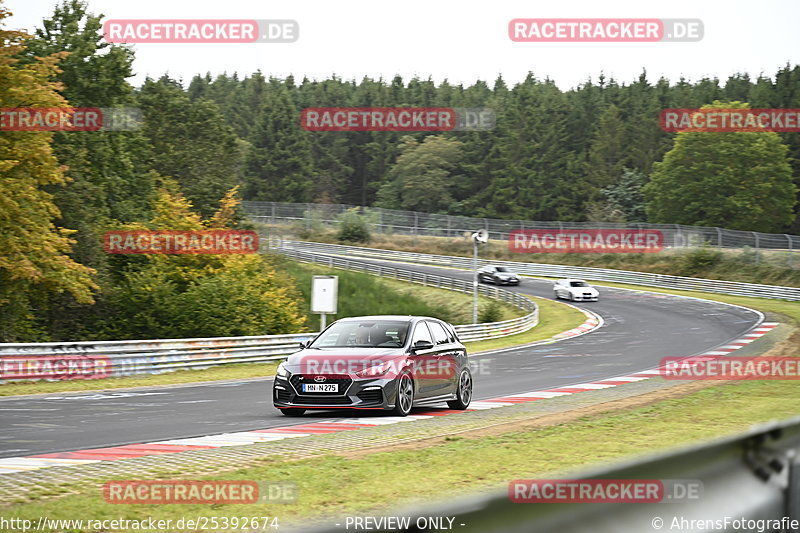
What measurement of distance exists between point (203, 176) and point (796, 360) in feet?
173

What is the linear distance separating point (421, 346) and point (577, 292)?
153ft

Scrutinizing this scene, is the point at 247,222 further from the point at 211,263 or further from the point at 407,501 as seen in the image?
the point at 407,501

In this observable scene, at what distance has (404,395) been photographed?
1530 cm

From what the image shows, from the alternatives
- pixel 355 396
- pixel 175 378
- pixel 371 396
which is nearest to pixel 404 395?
pixel 371 396

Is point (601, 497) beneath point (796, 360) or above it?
above

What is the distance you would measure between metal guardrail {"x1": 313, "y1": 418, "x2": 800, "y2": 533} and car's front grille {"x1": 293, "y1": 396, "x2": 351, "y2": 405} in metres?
10.8

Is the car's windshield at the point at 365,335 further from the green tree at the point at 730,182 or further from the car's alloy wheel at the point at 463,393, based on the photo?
the green tree at the point at 730,182

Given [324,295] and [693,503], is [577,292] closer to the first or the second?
[324,295]

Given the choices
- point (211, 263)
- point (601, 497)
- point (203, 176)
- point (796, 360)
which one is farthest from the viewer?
point (203, 176)

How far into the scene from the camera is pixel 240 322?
38562 mm

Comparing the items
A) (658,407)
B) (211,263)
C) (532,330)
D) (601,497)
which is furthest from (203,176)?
(601,497)

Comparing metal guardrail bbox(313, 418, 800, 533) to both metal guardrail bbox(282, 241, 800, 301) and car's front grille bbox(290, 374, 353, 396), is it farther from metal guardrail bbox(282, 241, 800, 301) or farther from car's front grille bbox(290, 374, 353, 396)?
metal guardrail bbox(282, 241, 800, 301)

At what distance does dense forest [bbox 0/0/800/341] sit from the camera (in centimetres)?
3337

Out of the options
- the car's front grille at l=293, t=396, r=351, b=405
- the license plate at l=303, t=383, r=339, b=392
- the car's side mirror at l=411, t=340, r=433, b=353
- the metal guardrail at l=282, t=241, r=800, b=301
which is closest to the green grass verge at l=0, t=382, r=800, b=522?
the car's side mirror at l=411, t=340, r=433, b=353
